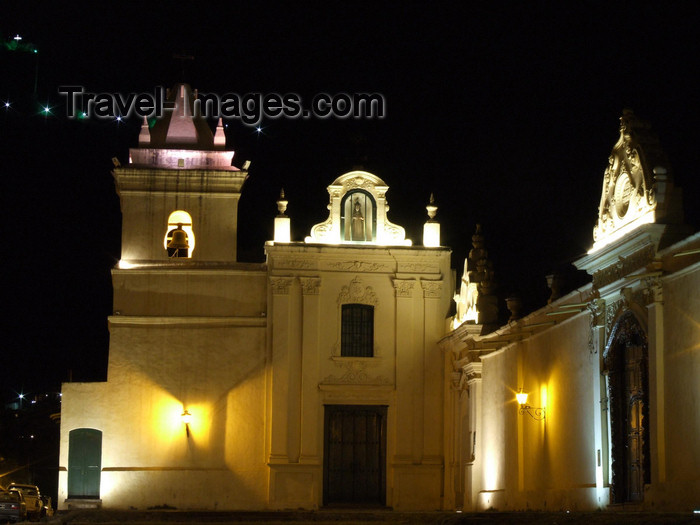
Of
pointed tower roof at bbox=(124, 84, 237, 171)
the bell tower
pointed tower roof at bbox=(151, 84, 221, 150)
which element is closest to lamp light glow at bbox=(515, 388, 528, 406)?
the bell tower

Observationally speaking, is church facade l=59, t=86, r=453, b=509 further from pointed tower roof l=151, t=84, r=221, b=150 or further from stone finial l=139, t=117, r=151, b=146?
pointed tower roof l=151, t=84, r=221, b=150

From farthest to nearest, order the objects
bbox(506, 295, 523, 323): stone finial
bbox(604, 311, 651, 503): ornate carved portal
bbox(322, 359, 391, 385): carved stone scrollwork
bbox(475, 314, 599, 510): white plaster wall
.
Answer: bbox(322, 359, 391, 385): carved stone scrollwork < bbox(506, 295, 523, 323): stone finial < bbox(475, 314, 599, 510): white plaster wall < bbox(604, 311, 651, 503): ornate carved portal

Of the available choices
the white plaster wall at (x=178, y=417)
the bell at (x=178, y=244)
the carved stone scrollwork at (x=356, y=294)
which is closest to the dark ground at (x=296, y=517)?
the white plaster wall at (x=178, y=417)

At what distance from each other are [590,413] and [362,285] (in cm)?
1289

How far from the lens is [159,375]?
35.2 meters

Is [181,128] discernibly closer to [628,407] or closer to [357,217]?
[357,217]

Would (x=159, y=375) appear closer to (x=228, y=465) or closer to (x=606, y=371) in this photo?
(x=228, y=465)

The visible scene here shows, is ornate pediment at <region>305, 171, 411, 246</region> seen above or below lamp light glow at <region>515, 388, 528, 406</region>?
above

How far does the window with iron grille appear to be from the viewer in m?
36.0

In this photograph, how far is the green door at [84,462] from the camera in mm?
34656


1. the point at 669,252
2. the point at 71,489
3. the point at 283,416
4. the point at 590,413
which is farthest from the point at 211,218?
the point at 669,252

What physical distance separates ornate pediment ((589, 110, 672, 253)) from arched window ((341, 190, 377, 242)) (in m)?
13.2

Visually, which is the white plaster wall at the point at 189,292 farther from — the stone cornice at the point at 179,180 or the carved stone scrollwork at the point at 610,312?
the carved stone scrollwork at the point at 610,312

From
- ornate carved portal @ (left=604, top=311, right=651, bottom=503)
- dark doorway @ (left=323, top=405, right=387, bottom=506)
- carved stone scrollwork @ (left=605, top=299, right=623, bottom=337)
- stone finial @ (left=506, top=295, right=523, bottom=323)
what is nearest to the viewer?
ornate carved portal @ (left=604, top=311, right=651, bottom=503)
